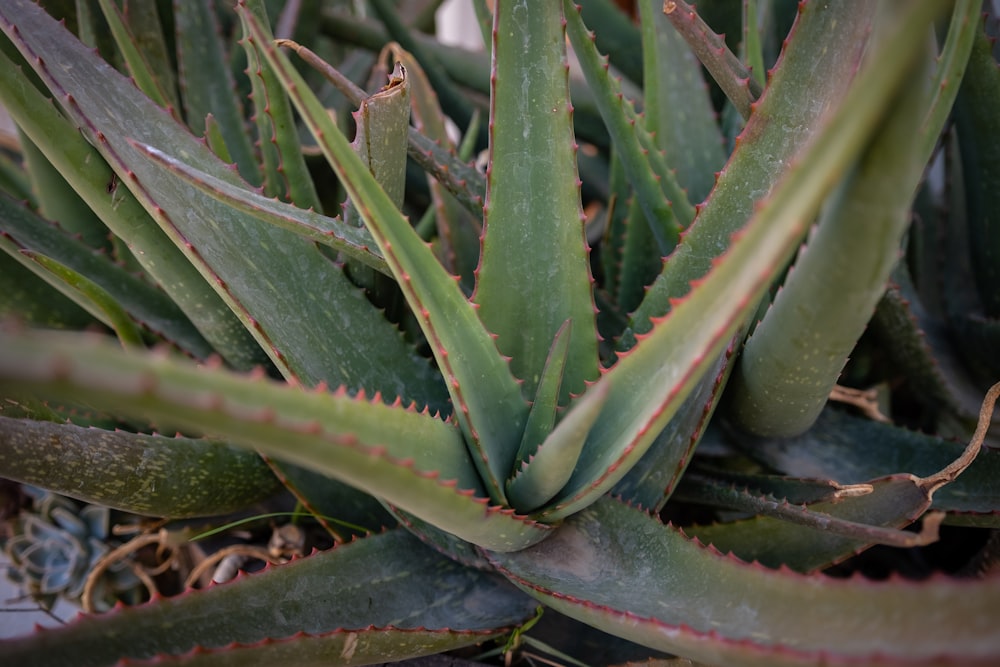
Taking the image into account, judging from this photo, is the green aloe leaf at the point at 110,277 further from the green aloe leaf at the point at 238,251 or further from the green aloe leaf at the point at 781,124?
the green aloe leaf at the point at 781,124

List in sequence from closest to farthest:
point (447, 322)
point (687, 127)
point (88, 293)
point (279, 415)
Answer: point (279, 415) → point (447, 322) → point (88, 293) → point (687, 127)

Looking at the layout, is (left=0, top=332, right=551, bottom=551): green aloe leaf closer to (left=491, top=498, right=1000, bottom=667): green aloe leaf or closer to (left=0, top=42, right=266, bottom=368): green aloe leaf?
(left=491, top=498, right=1000, bottom=667): green aloe leaf

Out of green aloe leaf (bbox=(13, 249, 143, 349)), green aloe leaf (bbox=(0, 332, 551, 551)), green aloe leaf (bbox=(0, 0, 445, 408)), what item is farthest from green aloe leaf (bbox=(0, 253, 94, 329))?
green aloe leaf (bbox=(0, 332, 551, 551))

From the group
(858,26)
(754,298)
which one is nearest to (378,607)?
(754,298)

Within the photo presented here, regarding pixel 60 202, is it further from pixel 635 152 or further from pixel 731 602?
pixel 731 602

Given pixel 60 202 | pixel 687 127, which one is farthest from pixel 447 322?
pixel 60 202

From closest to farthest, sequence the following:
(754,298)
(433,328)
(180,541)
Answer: (754,298) → (433,328) → (180,541)

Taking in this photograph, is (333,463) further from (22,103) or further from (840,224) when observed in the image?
(22,103)
